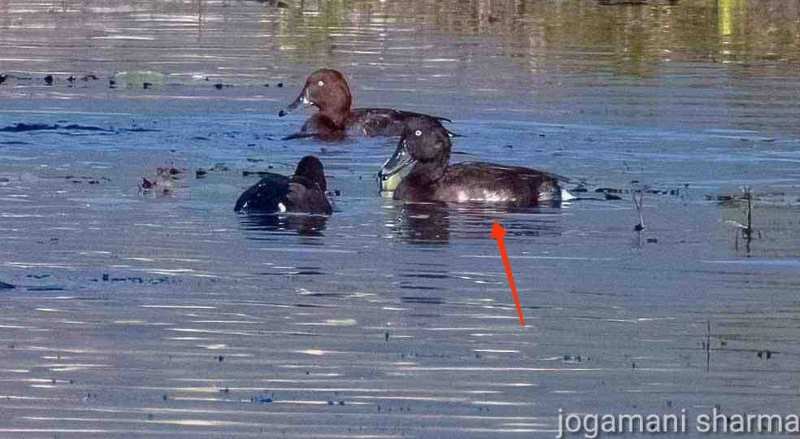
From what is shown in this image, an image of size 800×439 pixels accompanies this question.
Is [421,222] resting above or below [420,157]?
below

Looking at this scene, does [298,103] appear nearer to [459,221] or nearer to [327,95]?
[327,95]

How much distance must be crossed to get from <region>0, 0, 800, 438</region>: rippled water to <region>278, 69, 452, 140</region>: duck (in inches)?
9.5

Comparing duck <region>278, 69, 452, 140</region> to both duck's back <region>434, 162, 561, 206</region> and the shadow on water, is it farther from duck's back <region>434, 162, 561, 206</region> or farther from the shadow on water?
the shadow on water

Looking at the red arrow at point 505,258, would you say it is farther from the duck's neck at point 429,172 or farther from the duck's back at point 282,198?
the duck's neck at point 429,172

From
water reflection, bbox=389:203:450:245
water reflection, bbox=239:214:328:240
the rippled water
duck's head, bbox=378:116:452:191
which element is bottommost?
water reflection, bbox=389:203:450:245

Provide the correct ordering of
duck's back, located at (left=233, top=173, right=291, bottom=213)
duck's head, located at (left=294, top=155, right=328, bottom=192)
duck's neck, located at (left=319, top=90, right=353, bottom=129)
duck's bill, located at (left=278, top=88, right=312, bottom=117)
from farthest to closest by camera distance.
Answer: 1. duck's bill, located at (left=278, top=88, right=312, bottom=117)
2. duck's neck, located at (left=319, top=90, right=353, bottom=129)
3. duck's head, located at (left=294, top=155, right=328, bottom=192)
4. duck's back, located at (left=233, top=173, right=291, bottom=213)

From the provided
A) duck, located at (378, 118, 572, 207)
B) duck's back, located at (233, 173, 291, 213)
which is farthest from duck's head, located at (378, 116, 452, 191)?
duck's back, located at (233, 173, 291, 213)

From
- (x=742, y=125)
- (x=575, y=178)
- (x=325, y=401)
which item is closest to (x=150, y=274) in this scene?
(x=325, y=401)

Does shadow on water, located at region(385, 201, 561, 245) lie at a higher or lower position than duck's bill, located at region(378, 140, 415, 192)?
lower

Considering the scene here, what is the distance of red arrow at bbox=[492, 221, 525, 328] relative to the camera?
1074 cm

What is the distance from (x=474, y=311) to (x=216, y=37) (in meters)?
18.3

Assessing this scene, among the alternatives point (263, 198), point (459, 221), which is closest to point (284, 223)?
point (263, 198)

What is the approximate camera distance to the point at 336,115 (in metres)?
20.4

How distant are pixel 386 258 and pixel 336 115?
26.4ft
